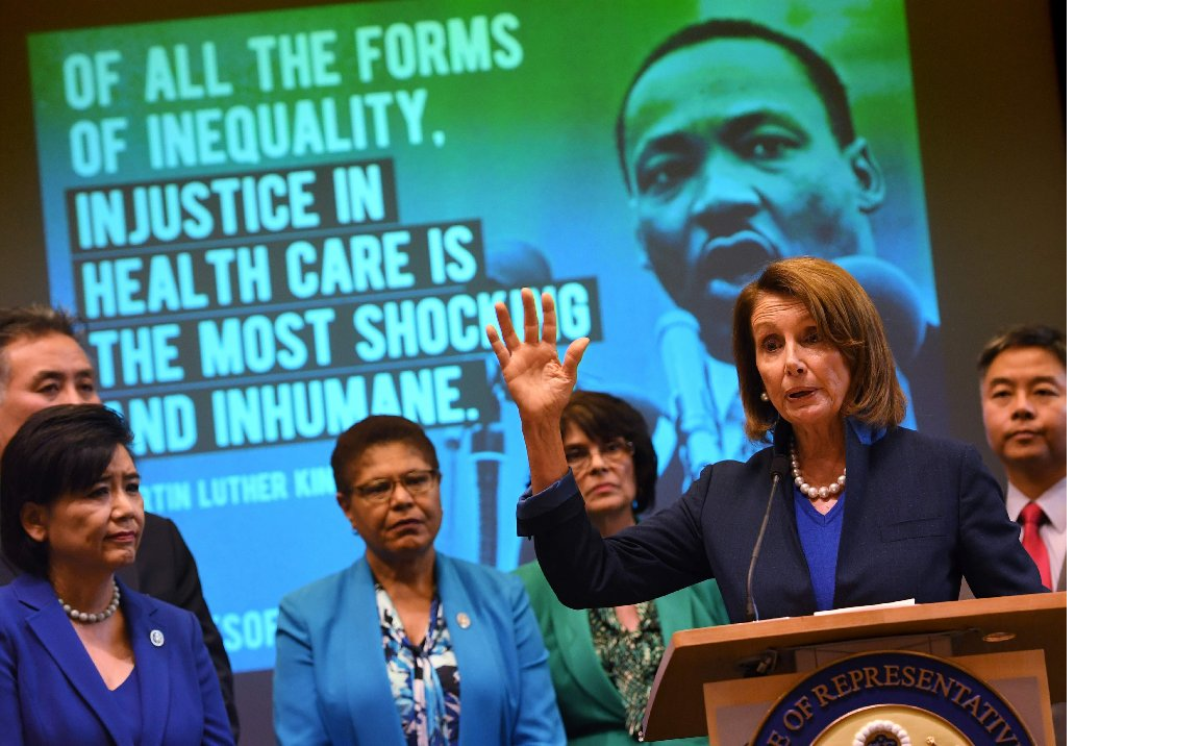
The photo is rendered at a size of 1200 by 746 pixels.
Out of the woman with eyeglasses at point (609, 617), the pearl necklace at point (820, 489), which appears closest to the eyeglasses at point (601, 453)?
the woman with eyeglasses at point (609, 617)

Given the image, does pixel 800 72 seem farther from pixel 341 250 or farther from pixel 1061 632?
pixel 1061 632

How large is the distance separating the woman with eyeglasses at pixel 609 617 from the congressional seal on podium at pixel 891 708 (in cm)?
178

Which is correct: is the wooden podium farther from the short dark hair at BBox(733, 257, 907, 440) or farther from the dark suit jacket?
the dark suit jacket

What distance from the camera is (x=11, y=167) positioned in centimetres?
539

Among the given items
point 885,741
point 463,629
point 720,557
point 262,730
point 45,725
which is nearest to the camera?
point 885,741

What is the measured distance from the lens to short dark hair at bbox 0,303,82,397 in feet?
13.3

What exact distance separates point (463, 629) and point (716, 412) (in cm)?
157

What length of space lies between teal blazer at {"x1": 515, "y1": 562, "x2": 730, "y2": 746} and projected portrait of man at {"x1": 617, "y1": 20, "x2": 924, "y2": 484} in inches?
46.2

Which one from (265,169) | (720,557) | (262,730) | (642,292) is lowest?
(262,730)

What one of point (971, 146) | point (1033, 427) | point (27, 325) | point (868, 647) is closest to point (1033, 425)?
point (1033, 427)

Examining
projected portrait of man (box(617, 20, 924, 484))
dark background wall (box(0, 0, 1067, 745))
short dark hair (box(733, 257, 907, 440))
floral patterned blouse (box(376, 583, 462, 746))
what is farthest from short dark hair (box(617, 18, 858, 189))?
short dark hair (box(733, 257, 907, 440))

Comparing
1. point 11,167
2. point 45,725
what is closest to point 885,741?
point 45,725

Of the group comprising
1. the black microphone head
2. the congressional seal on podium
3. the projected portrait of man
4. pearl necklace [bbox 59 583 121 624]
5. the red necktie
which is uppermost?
the projected portrait of man

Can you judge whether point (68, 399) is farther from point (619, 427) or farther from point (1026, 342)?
point (1026, 342)
